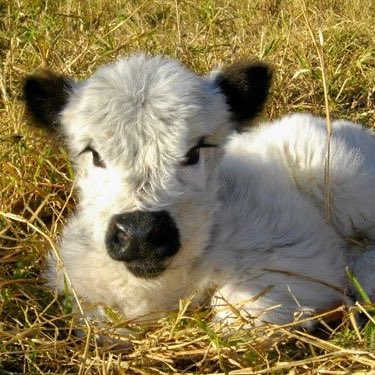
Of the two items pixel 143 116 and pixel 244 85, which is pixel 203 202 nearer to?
pixel 143 116

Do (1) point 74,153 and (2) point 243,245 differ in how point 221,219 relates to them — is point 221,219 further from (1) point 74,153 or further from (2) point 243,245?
(1) point 74,153

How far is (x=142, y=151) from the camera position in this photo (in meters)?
2.86

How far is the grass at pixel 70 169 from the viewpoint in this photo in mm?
3020

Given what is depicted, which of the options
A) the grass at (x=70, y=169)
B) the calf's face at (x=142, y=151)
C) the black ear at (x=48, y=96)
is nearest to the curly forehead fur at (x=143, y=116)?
the calf's face at (x=142, y=151)

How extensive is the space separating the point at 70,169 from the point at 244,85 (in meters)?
1.21

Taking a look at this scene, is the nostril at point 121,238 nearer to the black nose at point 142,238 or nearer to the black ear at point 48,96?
the black nose at point 142,238

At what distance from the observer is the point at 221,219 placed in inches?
132

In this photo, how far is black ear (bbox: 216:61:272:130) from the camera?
11.0ft

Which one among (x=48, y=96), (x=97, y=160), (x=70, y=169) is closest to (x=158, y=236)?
(x=97, y=160)

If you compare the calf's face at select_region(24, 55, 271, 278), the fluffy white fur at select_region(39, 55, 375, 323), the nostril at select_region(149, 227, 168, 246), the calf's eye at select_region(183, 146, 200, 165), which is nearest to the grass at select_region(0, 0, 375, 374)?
the fluffy white fur at select_region(39, 55, 375, 323)

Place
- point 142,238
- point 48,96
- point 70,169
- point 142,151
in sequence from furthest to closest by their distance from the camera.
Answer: point 70,169 → point 48,96 → point 142,151 → point 142,238

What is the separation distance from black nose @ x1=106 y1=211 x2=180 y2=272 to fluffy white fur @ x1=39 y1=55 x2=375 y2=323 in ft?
0.19

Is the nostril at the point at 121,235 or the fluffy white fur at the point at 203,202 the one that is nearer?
the nostril at the point at 121,235

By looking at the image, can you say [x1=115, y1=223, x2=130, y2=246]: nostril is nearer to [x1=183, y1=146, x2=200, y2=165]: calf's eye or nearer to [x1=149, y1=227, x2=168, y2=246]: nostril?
[x1=149, y1=227, x2=168, y2=246]: nostril
